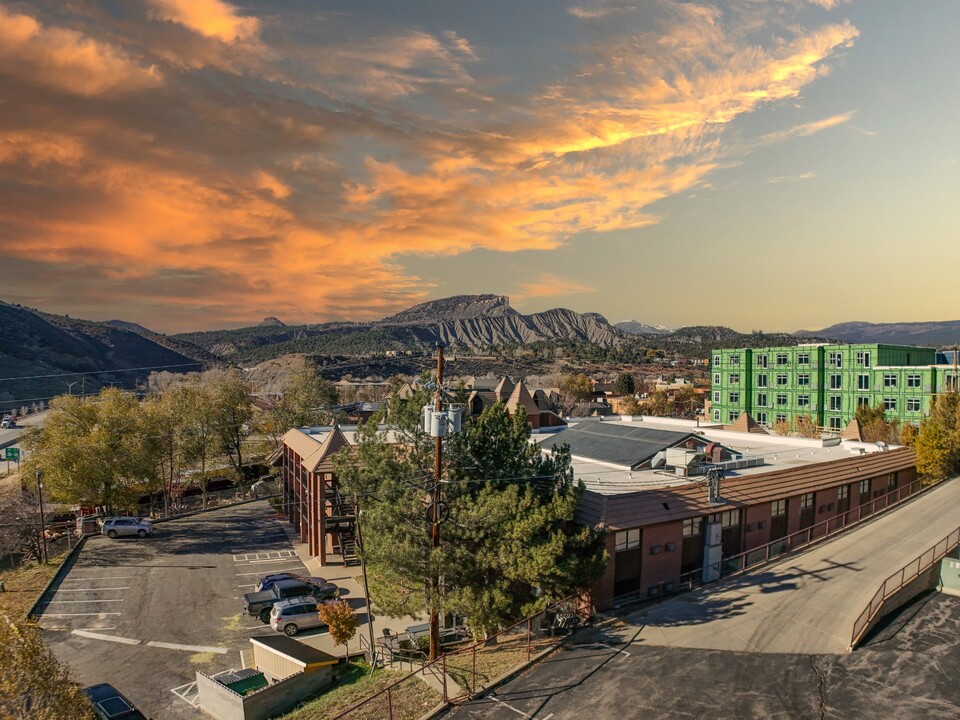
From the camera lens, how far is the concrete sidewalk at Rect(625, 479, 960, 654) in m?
20.5

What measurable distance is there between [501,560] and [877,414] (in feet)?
192

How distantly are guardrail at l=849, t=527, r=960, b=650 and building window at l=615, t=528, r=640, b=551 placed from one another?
25.9ft

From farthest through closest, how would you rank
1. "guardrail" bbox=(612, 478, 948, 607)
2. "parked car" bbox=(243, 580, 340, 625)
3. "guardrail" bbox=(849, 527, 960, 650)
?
"parked car" bbox=(243, 580, 340, 625)
"guardrail" bbox=(612, 478, 948, 607)
"guardrail" bbox=(849, 527, 960, 650)

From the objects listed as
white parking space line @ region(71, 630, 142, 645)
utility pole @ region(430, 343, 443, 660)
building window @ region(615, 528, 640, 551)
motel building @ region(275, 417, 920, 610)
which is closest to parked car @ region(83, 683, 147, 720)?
white parking space line @ region(71, 630, 142, 645)

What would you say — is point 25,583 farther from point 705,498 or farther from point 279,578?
point 705,498

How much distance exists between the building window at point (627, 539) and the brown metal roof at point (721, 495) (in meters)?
0.47

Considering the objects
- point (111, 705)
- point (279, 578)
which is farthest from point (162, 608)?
point (111, 705)

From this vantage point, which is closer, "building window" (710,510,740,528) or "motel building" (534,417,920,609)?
"motel building" (534,417,920,609)

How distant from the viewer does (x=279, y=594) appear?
3014 cm

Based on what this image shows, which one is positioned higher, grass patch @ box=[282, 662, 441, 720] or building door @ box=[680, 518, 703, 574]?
building door @ box=[680, 518, 703, 574]

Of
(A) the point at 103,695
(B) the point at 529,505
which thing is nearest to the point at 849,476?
(B) the point at 529,505

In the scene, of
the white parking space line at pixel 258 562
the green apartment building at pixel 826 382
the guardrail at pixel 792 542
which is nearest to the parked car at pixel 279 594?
the white parking space line at pixel 258 562

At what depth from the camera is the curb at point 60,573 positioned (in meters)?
30.8

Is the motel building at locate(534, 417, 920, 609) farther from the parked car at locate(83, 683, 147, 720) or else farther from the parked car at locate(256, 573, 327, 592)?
the parked car at locate(83, 683, 147, 720)
